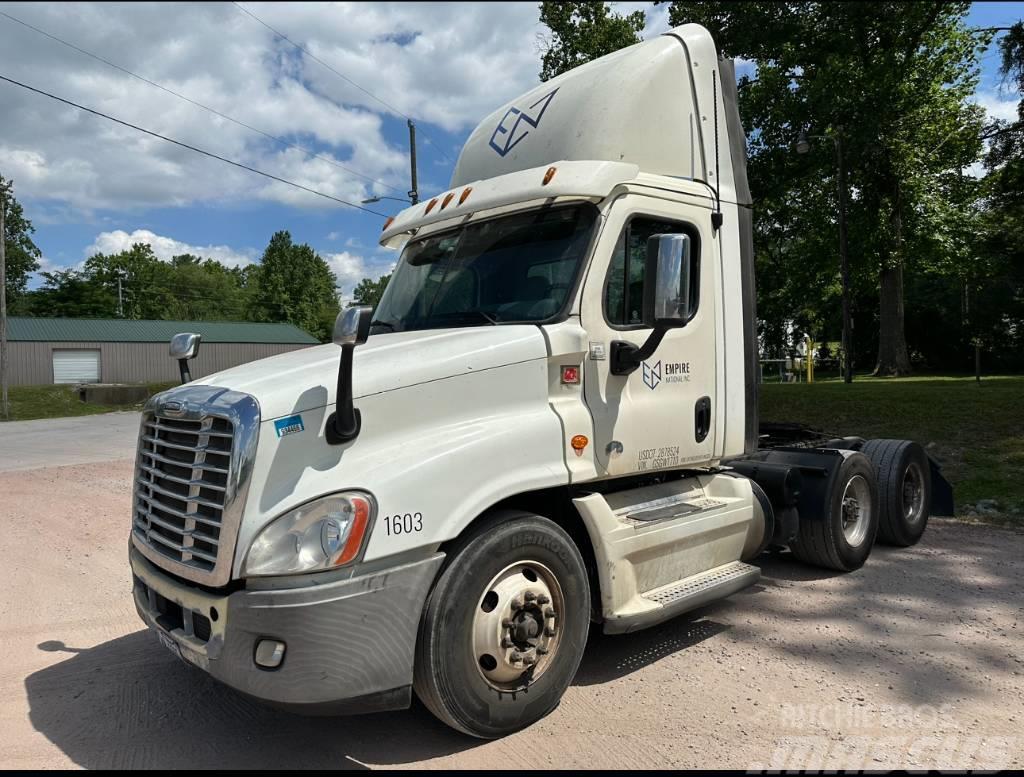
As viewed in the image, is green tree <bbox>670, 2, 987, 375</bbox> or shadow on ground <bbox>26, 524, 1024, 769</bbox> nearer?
shadow on ground <bbox>26, 524, 1024, 769</bbox>

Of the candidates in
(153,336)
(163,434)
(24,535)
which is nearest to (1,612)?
(24,535)

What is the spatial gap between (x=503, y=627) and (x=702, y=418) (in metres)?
1.98

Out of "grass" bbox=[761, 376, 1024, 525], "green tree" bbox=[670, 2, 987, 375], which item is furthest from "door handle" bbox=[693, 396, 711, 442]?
"green tree" bbox=[670, 2, 987, 375]

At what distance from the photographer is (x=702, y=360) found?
182 inches

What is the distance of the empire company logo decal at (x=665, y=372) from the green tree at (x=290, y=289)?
81916mm

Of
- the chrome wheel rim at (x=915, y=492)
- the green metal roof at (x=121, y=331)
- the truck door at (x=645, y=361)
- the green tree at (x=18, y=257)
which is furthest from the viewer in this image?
the green tree at (x=18, y=257)

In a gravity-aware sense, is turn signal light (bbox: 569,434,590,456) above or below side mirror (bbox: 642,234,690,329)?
below

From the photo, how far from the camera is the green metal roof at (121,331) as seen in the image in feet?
151

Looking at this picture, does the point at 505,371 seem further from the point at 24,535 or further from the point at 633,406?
the point at 24,535

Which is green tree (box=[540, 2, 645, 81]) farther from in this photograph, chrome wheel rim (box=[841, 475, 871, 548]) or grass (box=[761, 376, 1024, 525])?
chrome wheel rim (box=[841, 475, 871, 548])

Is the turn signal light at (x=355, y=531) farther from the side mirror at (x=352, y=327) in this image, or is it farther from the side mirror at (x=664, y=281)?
the side mirror at (x=664, y=281)

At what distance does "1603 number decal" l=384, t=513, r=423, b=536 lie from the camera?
303 cm

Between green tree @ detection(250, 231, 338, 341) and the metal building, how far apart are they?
98.8ft

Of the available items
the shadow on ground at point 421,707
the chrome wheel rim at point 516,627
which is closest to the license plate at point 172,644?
the shadow on ground at point 421,707
